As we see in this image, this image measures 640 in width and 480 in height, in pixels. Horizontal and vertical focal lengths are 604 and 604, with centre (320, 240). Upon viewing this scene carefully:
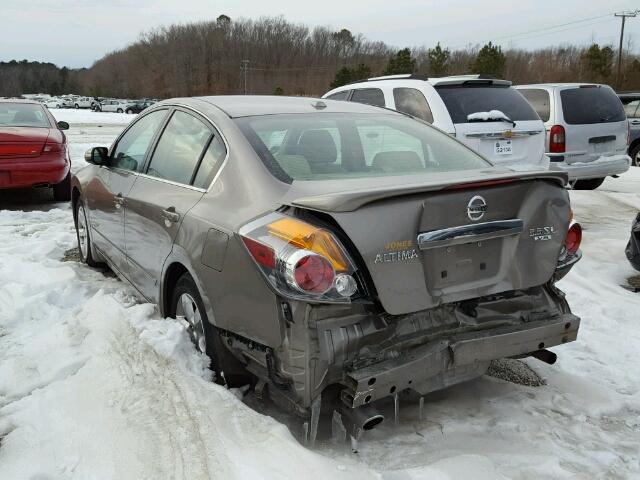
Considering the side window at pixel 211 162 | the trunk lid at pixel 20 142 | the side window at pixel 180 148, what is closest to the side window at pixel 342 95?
the trunk lid at pixel 20 142

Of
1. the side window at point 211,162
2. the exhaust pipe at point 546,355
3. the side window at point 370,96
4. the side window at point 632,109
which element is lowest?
the exhaust pipe at point 546,355

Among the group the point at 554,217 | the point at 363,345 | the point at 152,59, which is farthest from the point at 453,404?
the point at 152,59

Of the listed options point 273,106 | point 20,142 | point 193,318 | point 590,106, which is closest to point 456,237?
point 193,318

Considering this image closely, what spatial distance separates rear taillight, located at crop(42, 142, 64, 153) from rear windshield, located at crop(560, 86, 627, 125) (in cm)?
722

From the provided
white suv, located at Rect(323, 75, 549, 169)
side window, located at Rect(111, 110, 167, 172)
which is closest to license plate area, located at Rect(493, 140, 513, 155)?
white suv, located at Rect(323, 75, 549, 169)

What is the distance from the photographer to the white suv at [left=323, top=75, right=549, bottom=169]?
6.83 m

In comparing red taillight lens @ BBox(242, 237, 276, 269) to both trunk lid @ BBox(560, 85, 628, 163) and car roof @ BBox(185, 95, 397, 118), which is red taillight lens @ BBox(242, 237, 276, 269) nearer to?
car roof @ BBox(185, 95, 397, 118)

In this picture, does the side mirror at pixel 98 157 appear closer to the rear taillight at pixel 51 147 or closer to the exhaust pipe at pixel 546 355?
the exhaust pipe at pixel 546 355

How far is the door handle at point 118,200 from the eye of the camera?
421 cm

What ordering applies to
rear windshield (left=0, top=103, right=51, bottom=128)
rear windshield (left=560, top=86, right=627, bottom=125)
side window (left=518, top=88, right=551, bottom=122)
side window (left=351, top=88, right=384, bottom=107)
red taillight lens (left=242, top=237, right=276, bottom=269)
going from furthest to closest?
rear windshield (left=0, top=103, right=51, bottom=128), side window (left=518, top=88, right=551, bottom=122), rear windshield (left=560, top=86, right=627, bottom=125), side window (left=351, top=88, right=384, bottom=107), red taillight lens (left=242, top=237, right=276, bottom=269)

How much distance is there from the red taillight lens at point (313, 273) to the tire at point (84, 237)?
3.54 meters

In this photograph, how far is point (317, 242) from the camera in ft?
8.02

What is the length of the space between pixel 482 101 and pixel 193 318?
5101mm

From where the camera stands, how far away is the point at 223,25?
131750 mm
